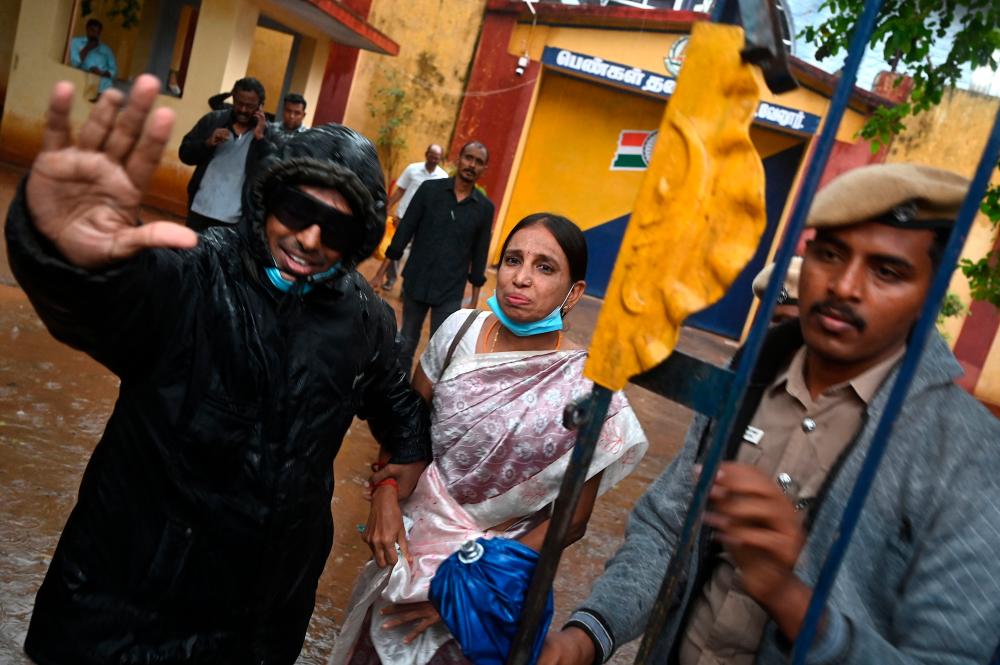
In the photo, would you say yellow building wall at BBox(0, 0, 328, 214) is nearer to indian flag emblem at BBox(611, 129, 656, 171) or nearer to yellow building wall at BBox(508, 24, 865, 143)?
yellow building wall at BBox(508, 24, 865, 143)

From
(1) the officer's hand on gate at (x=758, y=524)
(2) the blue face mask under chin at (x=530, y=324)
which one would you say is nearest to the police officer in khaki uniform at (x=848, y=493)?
(1) the officer's hand on gate at (x=758, y=524)

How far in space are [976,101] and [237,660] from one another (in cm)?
1396

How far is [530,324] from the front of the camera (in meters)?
2.38

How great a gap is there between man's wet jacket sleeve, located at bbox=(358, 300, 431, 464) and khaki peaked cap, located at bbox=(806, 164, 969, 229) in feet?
3.93

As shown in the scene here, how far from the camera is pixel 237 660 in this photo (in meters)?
1.88

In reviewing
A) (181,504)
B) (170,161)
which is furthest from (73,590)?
(170,161)

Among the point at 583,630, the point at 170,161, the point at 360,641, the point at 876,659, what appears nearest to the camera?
the point at 876,659

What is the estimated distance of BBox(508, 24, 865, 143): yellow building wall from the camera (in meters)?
13.7

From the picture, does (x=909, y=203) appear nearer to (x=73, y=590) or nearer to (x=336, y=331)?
(x=336, y=331)

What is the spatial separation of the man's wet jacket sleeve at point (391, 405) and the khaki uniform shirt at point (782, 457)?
0.94m

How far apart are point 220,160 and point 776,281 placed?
5264 mm

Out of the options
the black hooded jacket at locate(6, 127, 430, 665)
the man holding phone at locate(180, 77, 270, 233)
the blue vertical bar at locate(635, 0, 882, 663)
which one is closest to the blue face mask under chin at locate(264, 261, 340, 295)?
the black hooded jacket at locate(6, 127, 430, 665)

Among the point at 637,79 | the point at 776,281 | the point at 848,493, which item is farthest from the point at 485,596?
the point at 637,79

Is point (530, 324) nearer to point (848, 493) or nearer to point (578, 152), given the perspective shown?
point (848, 493)
